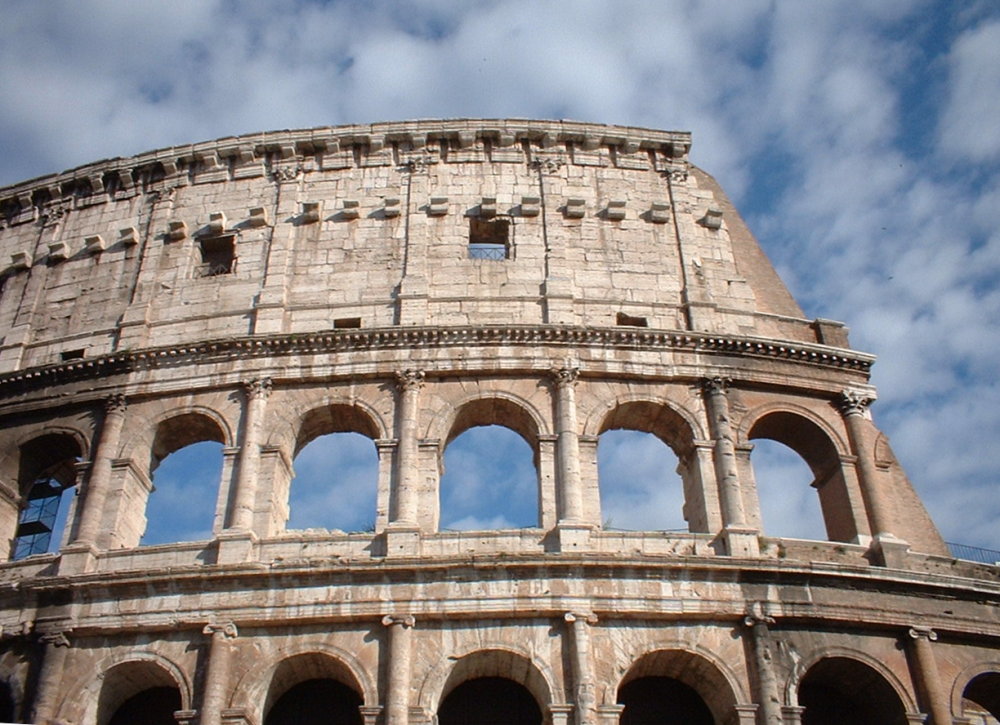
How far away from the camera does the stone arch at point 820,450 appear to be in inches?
727

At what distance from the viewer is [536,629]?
15945 millimetres

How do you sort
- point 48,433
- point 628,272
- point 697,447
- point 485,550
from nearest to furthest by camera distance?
point 485,550 → point 697,447 → point 48,433 → point 628,272

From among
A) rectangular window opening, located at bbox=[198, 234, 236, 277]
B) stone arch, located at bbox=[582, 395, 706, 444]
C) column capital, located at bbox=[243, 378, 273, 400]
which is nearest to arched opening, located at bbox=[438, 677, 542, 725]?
stone arch, located at bbox=[582, 395, 706, 444]

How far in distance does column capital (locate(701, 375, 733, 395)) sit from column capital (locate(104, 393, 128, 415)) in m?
10.5

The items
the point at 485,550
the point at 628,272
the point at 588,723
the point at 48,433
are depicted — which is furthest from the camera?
the point at 628,272

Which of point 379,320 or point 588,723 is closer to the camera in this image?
point 588,723

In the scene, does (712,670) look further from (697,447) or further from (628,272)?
(628,272)

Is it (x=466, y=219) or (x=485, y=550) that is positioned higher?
(x=466, y=219)

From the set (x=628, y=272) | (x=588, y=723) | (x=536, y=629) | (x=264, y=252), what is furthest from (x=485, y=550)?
(x=264, y=252)

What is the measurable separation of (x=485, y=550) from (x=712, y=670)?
3.89 m

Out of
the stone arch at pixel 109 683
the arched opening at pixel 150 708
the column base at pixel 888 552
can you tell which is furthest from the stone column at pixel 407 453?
the column base at pixel 888 552

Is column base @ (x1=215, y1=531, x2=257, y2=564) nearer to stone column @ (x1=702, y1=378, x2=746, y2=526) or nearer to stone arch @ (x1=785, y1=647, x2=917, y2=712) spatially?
stone column @ (x1=702, y1=378, x2=746, y2=526)

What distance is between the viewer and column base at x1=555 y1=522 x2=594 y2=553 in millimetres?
16750

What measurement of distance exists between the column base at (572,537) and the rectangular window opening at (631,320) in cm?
476
